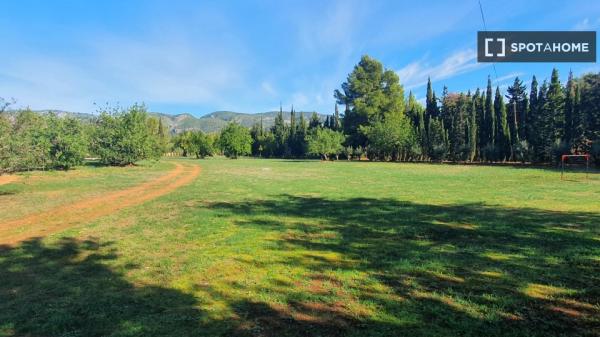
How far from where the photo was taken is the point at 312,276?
5.75m

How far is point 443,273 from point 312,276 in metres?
2.21

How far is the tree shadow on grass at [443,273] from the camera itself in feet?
13.6

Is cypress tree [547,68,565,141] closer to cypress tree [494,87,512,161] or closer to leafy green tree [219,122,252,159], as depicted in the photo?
cypress tree [494,87,512,161]

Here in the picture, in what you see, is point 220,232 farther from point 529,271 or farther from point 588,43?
point 588,43

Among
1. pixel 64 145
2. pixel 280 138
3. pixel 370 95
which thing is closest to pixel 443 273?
pixel 64 145

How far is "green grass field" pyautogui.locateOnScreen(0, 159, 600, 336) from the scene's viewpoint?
419 cm

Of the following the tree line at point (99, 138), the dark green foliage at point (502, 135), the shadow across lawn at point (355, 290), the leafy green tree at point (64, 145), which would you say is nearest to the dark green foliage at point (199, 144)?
the tree line at point (99, 138)

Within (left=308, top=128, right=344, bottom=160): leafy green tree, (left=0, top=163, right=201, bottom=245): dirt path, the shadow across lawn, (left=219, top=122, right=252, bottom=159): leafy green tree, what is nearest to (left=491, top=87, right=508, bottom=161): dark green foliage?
(left=308, top=128, right=344, bottom=160): leafy green tree

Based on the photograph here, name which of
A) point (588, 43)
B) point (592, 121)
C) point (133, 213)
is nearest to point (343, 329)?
point (133, 213)

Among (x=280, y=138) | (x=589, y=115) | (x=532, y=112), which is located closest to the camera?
(x=589, y=115)

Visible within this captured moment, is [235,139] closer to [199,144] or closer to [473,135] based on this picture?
[199,144]

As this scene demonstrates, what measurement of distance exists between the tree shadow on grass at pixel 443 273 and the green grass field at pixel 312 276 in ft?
0.09

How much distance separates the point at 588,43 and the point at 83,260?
2145 cm

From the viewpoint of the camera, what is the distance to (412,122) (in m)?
72.6
